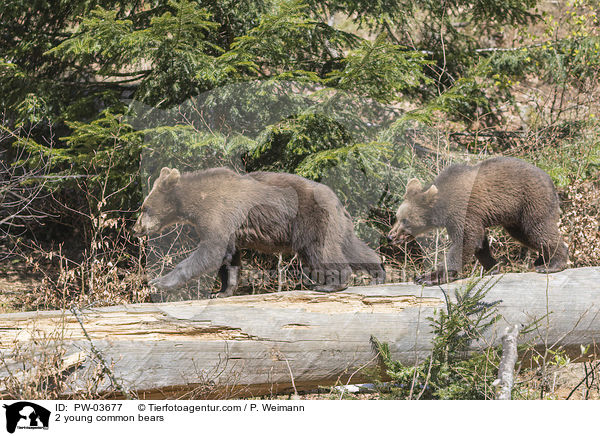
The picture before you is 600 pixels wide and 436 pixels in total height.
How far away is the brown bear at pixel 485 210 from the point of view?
15.5 ft

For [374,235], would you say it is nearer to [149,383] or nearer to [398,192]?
[398,192]

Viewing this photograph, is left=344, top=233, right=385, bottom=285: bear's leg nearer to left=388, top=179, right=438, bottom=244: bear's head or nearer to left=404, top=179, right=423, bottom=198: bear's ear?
left=388, top=179, right=438, bottom=244: bear's head

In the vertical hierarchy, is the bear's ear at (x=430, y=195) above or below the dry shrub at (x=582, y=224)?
above

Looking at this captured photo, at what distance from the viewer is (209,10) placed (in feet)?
22.0

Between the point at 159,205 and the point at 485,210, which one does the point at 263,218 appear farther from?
the point at 485,210

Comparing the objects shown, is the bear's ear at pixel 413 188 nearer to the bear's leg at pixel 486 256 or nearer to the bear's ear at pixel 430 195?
the bear's ear at pixel 430 195

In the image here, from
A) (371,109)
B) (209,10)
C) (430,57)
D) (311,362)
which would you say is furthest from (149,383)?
(430,57)

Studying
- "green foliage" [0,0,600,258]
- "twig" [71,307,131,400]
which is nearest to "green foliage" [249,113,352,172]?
"green foliage" [0,0,600,258]

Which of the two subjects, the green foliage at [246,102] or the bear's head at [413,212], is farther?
the green foliage at [246,102]

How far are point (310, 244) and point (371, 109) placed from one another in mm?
2075
